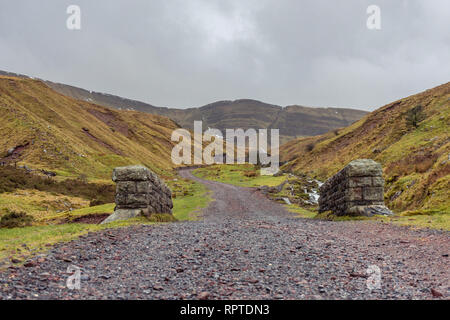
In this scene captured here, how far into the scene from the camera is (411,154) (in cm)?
2991

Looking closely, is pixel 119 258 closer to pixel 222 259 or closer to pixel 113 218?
pixel 222 259

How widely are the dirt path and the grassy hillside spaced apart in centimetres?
789

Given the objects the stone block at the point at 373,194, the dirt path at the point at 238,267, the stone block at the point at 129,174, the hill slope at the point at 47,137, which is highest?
the hill slope at the point at 47,137

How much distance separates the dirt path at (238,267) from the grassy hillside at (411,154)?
310 inches

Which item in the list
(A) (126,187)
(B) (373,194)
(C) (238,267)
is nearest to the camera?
(C) (238,267)

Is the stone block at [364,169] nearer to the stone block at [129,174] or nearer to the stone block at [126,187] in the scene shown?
the stone block at [129,174]

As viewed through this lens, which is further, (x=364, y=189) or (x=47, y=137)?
(x=47, y=137)

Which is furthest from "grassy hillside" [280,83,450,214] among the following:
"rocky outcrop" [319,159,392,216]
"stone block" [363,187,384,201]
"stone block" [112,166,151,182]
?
"stone block" [112,166,151,182]

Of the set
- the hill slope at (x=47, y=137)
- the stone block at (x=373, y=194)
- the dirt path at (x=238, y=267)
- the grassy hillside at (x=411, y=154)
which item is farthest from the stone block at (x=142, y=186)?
the hill slope at (x=47, y=137)

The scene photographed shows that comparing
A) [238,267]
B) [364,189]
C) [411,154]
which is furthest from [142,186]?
[411,154]

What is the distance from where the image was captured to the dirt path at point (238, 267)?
452 centimetres

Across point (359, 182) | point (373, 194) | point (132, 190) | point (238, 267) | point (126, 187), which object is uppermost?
point (359, 182)

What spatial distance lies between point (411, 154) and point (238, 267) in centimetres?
3085

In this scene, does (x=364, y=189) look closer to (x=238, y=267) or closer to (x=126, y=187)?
(x=238, y=267)
